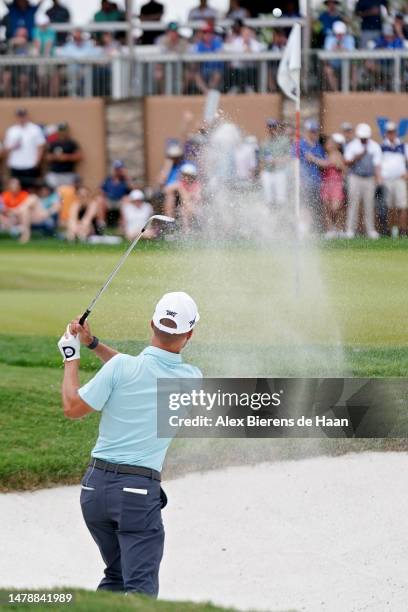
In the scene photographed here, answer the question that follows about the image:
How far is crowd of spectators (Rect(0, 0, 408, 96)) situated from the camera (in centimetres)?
2050

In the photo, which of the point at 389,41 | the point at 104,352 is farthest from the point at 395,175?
the point at 104,352

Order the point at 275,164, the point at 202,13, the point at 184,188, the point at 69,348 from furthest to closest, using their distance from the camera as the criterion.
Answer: the point at 202,13
the point at 275,164
the point at 184,188
the point at 69,348

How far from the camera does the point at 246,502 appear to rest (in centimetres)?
837

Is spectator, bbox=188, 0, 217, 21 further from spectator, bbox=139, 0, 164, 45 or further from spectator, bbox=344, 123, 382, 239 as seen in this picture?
spectator, bbox=344, 123, 382, 239

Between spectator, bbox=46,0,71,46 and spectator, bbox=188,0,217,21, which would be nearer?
spectator, bbox=188,0,217,21

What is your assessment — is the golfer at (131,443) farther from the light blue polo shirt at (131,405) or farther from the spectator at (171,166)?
the spectator at (171,166)

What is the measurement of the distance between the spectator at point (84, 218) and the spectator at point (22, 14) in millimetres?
4129

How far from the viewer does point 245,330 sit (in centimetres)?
999

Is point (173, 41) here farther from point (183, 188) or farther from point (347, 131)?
point (183, 188)

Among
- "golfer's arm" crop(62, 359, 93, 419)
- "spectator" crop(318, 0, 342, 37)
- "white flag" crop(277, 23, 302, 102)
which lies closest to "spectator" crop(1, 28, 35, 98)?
"spectator" crop(318, 0, 342, 37)

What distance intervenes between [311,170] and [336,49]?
18.8 ft

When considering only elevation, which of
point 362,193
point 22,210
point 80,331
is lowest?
point 22,210

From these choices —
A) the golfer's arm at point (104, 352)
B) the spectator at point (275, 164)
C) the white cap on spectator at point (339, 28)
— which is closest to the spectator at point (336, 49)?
the white cap on spectator at point (339, 28)

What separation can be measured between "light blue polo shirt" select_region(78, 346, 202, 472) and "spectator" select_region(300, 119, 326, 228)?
514cm
